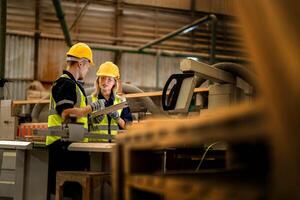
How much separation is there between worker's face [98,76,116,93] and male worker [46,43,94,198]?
0.74 m

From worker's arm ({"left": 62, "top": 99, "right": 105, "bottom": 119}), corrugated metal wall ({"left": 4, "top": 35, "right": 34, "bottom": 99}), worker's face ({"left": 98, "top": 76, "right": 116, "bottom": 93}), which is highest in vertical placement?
corrugated metal wall ({"left": 4, "top": 35, "right": 34, "bottom": 99})

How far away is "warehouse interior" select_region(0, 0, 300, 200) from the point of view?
106 cm

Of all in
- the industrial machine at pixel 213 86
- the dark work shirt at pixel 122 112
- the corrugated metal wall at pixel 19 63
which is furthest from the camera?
the corrugated metal wall at pixel 19 63

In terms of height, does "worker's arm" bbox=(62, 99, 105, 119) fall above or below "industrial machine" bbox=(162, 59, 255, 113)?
below

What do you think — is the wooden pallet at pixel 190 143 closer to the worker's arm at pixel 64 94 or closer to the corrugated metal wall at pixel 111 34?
the worker's arm at pixel 64 94

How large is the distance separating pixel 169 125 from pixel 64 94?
2.41m

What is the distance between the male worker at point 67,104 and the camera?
371cm

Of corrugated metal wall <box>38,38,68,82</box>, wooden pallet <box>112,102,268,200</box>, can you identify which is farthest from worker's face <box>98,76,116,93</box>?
corrugated metal wall <box>38,38,68,82</box>

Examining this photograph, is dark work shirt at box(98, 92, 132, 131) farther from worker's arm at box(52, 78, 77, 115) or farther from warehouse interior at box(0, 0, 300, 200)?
worker's arm at box(52, 78, 77, 115)

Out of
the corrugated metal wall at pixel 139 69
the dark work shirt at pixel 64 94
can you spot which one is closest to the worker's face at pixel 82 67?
the dark work shirt at pixel 64 94

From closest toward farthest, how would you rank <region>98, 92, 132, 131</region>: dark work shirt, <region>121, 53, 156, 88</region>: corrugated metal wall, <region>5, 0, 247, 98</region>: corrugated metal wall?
<region>98, 92, 132, 131</region>: dark work shirt, <region>5, 0, 247, 98</region>: corrugated metal wall, <region>121, 53, 156, 88</region>: corrugated metal wall

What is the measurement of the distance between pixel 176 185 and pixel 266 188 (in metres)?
0.37

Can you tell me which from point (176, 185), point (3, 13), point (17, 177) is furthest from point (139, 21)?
point (176, 185)

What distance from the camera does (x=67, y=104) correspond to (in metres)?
3.67
